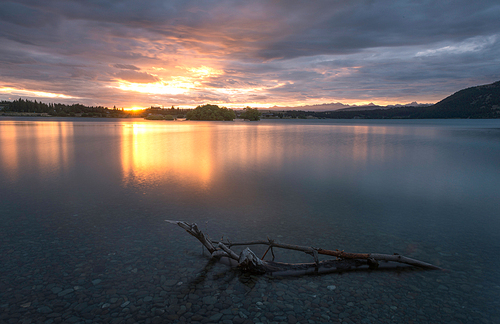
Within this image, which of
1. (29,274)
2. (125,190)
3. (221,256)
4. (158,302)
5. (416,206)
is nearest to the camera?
(158,302)

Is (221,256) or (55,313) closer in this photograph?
(55,313)

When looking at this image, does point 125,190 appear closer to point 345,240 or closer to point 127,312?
point 127,312

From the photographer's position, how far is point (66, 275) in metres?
5.96

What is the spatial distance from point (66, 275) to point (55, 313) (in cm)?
121

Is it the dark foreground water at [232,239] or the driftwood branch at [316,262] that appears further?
the driftwood branch at [316,262]

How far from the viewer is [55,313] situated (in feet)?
16.0

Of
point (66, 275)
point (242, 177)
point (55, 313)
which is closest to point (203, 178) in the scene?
point (242, 177)

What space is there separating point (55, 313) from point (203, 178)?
35.3 feet

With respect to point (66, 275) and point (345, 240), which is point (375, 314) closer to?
point (345, 240)

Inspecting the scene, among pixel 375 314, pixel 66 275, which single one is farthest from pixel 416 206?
pixel 66 275

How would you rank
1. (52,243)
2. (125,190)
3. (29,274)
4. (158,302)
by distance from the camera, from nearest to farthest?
(158,302), (29,274), (52,243), (125,190)

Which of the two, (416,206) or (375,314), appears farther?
(416,206)

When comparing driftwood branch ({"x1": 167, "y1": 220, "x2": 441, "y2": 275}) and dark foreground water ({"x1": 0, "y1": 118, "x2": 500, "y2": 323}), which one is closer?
dark foreground water ({"x1": 0, "y1": 118, "x2": 500, "y2": 323})

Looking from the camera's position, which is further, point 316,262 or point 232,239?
point 232,239
